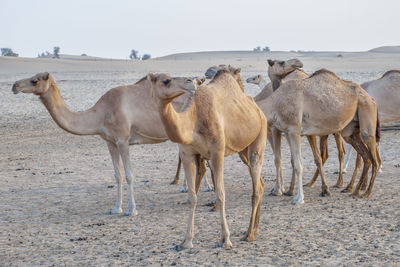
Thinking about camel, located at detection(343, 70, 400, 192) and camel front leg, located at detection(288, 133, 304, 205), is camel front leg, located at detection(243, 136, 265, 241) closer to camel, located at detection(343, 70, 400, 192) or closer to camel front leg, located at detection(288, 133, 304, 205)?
camel front leg, located at detection(288, 133, 304, 205)

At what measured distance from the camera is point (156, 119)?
905cm

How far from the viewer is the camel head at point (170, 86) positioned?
17.7 feet

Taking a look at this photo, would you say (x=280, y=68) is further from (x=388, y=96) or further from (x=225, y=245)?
(x=225, y=245)

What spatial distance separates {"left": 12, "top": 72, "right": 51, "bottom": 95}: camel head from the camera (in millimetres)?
8320

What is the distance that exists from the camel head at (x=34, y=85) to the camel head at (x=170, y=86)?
3.33m

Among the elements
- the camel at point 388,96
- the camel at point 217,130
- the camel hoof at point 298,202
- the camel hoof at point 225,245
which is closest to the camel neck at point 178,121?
the camel at point 217,130

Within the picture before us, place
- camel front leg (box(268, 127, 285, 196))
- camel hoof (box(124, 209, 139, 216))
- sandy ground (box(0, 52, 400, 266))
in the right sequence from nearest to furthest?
sandy ground (box(0, 52, 400, 266)) < camel hoof (box(124, 209, 139, 216)) < camel front leg (box(268, 127, 285, 196))

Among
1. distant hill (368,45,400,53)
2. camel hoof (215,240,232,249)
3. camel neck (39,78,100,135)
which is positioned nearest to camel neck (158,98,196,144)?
camel hoof (215,240,232,249)

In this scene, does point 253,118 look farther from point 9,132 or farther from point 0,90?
point 0,90

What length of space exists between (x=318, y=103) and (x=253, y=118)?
2495 mm

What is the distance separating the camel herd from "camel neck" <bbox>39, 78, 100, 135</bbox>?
0.6 inches

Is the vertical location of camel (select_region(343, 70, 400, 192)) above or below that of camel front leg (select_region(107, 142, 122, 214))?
above

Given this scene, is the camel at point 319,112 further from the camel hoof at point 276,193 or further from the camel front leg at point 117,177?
the camel front leg at point 117,177

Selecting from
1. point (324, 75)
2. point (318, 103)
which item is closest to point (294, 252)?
point (318, 103)
